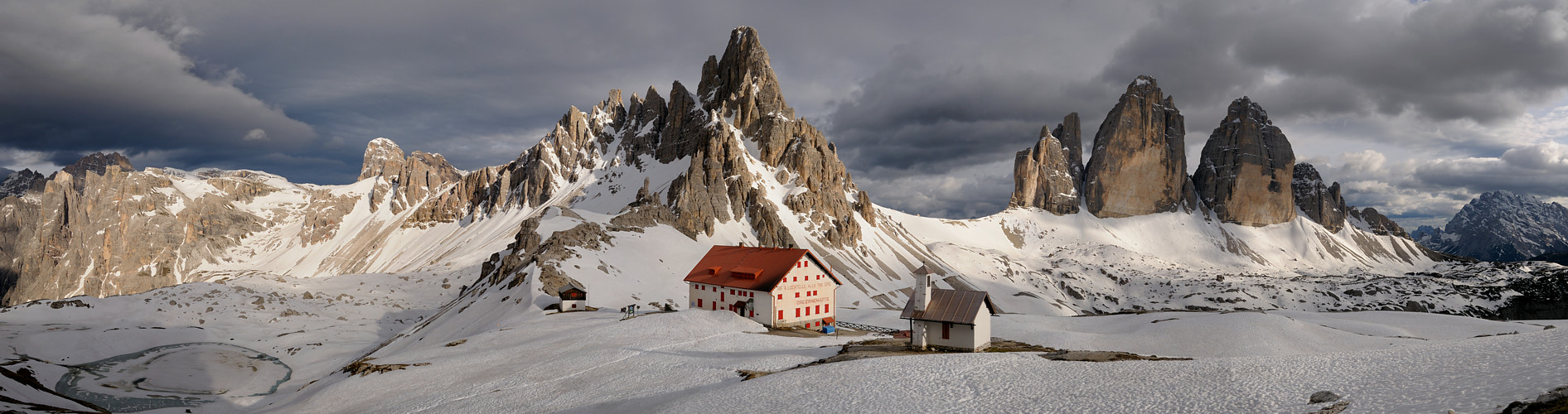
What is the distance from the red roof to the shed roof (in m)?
16.2

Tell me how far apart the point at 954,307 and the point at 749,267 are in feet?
71.9

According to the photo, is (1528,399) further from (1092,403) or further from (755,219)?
(755,219)

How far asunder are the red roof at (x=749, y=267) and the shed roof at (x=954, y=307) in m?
16.2

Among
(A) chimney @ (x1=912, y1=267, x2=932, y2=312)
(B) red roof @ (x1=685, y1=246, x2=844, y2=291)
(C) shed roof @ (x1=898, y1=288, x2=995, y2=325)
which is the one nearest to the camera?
(C) shed roof @ (x1=898, y1=288, x2=995, y2=325)

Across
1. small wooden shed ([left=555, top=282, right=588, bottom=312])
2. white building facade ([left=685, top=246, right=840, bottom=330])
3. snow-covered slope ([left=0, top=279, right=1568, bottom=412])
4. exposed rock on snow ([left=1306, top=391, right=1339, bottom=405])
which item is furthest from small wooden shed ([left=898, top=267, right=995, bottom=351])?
small wooden shed ([left=555, top=282, right=588, bottom=312])

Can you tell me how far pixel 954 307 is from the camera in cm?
3306

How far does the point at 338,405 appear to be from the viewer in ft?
102

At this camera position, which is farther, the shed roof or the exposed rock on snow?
the shed roof

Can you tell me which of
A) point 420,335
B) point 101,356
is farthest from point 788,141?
point 101,356

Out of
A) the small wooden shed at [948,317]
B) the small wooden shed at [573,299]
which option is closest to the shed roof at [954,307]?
the small wooden shed at [948,317]

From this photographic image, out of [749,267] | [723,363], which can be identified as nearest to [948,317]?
[723,363]

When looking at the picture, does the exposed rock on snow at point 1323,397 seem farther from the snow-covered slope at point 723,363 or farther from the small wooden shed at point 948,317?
the small wooden shed at point 948,317

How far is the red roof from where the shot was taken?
4925 centimetres

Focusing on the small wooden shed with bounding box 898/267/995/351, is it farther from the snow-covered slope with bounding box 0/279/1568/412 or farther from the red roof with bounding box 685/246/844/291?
the red roof with bounding box 685/246/844/291
